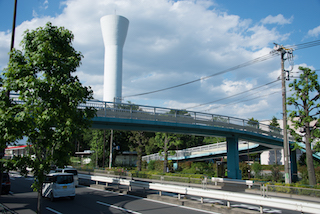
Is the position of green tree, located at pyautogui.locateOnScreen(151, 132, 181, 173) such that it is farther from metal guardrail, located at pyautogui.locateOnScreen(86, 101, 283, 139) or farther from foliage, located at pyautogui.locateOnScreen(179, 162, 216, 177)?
metal guardrail, located at pyautogui.locateOnScreen(86, 101, 283, 139)

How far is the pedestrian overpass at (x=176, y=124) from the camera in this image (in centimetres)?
2269

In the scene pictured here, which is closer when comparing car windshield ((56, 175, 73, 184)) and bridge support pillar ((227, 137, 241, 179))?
car windshield ((56, 175, 73, 184))

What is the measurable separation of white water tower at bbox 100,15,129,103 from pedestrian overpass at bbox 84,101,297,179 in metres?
50.9

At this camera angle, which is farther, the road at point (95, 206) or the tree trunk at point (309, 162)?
the tree trunk at point (309, 162)

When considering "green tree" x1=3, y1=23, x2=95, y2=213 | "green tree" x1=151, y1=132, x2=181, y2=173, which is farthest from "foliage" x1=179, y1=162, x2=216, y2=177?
"green tree" x1=3, y1=23, x2=95, y2=213

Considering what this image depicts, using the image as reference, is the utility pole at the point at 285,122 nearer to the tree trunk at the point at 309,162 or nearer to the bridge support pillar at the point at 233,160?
the tree trunk at the point at 309,162

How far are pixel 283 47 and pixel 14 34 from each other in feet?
74.6

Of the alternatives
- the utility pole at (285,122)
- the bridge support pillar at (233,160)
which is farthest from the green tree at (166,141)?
the utility pole at (285,122)

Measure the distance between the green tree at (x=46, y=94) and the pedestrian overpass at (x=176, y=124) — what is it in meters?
10.4

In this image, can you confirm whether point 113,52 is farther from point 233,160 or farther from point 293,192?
point 293,192

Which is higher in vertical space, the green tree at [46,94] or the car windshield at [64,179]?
the green tree at [46,94]

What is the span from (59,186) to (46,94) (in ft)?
27.2

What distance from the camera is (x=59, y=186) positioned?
14.9 meters

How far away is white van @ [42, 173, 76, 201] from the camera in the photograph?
48.6ft
